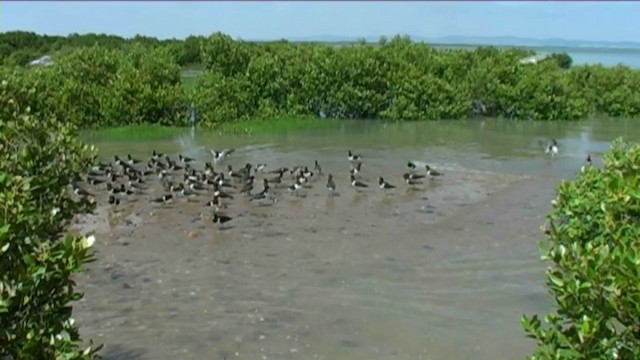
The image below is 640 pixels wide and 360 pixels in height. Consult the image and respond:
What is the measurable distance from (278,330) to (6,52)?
50127 mm

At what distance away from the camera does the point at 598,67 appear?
3834 centimetres

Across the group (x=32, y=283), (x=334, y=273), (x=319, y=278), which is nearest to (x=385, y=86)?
(x=334, y=273)

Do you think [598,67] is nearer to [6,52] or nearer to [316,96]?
[316,96]

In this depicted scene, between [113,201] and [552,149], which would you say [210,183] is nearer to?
[113,201]

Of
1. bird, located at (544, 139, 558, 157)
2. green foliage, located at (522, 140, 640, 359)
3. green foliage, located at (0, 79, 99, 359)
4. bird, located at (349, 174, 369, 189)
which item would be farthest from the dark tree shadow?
bird, located at (544, 139, 558, 157)

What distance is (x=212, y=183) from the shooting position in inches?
703

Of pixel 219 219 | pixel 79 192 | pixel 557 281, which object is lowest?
pixel 219 219

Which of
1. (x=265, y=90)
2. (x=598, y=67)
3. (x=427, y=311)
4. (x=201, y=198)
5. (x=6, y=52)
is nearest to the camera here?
(x=427, y=311)

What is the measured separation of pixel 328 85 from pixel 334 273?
853 inches

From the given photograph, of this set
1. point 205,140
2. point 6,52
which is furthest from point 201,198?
point 6,52

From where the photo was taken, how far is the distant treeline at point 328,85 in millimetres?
29969

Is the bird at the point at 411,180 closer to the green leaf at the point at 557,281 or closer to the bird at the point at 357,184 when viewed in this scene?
the bird at the point at 357,184

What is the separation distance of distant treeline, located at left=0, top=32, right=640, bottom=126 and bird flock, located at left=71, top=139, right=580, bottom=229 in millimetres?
8966

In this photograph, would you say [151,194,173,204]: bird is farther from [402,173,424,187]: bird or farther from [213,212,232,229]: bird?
[402,173,424,187]: bird
